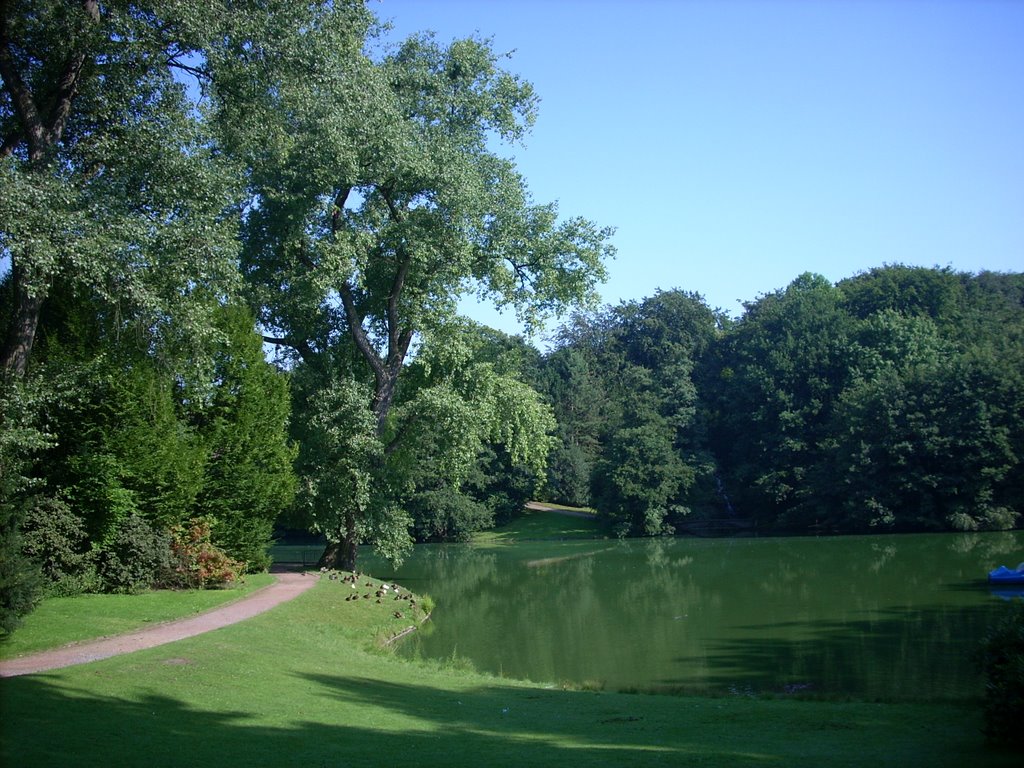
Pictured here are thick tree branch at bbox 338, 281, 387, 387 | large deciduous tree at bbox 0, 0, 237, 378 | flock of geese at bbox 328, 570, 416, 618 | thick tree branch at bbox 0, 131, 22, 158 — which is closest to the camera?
large deciduous tree at bbox 0, 0, 237, 378

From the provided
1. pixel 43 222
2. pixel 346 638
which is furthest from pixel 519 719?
pixel 43 222

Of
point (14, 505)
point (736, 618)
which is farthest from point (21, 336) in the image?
point (736, 618)

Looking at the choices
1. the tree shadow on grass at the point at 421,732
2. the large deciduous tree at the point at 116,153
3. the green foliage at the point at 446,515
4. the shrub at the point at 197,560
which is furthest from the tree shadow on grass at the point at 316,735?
the green foliage at the point at 446,515

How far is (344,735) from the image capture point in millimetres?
9555

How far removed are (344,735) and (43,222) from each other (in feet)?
32.2

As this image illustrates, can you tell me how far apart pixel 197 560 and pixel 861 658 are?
15.3 meters

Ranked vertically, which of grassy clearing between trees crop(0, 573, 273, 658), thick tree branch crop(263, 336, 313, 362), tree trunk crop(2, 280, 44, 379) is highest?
thick tree branch crop(263, 336, 313, 362)

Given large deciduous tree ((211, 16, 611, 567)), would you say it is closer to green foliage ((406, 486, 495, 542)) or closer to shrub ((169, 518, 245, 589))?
shrub ((169, 518, 245, 589))

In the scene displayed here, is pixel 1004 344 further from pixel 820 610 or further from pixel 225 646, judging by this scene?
pixel 225 646

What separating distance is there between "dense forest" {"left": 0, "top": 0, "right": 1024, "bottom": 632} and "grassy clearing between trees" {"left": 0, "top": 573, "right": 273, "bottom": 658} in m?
0.64

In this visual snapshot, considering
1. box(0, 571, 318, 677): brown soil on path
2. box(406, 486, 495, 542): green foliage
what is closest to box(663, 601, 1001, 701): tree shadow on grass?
box(0, 571, 318, 677): brown soil on path

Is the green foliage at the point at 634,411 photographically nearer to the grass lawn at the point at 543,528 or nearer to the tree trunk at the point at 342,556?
the grass lawn at the point at 543,528

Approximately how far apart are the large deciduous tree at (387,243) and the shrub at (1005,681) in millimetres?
19381

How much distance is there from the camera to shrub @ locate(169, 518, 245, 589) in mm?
20891
